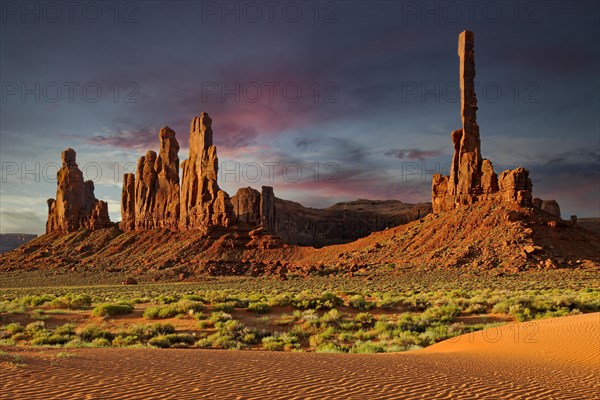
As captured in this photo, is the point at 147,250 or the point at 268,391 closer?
the point at 268,391

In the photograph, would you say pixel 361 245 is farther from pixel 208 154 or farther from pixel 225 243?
pixel 208 154

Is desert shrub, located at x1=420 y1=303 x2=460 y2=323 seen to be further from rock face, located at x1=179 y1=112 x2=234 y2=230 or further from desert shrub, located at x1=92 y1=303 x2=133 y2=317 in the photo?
rock face, located at x1=179 y1=112 x2=234 y2=230

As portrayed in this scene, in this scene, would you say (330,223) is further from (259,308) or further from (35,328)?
(35,328)

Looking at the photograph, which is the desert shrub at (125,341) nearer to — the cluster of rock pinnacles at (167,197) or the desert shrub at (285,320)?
the desert shrub at (285,320)

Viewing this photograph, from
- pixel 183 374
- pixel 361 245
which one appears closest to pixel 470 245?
pixel 361 245

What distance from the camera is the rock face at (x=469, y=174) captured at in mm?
53000

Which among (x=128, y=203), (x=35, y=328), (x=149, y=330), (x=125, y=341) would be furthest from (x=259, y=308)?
(x=128, y=203)

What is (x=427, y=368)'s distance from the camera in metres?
8.44

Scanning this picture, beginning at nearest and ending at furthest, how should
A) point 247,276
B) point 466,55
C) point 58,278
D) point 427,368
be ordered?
point 427,368
point 247,276
point 58,278
point 466,55

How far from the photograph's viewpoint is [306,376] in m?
7.05

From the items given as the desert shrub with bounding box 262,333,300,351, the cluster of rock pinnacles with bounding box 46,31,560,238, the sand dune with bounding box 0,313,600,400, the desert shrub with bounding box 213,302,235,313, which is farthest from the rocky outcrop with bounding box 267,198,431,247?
the sand dune with bounding box 0,313,600,400

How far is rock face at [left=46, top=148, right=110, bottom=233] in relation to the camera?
305 feet


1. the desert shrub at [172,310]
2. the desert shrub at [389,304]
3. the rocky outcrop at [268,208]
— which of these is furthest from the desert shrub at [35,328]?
the rocky outcrop at [268,208]

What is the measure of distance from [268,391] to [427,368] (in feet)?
12.7
